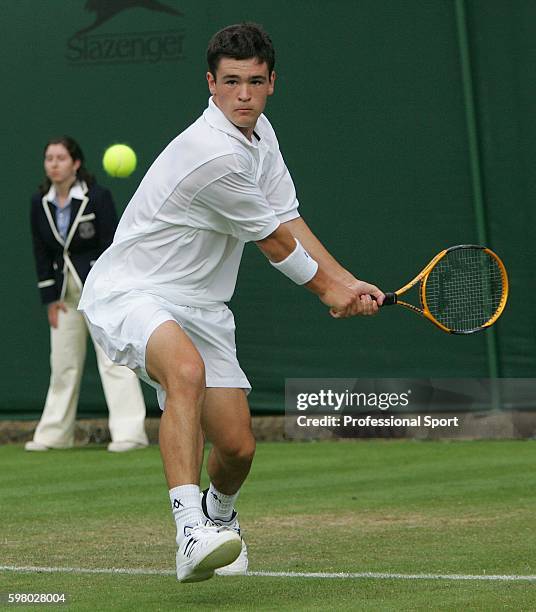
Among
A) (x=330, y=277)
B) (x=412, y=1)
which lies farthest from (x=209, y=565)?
(x=412, y=1)

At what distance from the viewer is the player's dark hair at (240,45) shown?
4762 mm

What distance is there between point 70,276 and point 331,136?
190cm

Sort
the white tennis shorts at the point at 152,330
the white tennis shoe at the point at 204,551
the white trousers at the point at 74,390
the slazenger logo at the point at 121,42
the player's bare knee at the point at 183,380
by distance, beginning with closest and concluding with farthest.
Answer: the white tennis shoe at the point at 204,551
the player's bare knee at the point at 183,380
the white tennis shorts at the point at 152,330
the white trousers at the point at 74,390
the slazenger logo at the point at 121,42

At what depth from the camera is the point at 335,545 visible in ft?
18.6

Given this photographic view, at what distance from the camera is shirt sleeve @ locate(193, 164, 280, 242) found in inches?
184

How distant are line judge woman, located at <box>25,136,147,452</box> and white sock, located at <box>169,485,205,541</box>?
15.8 ft

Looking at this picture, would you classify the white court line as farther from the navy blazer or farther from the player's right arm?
the navy blazer

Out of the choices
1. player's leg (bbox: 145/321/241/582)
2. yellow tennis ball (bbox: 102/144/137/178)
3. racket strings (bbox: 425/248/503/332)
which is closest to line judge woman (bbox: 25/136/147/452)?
yellow tennis ball (bbox: 102/144/137/178)

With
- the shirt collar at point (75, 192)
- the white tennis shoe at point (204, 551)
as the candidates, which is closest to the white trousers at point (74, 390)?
the shirt collar at point (75, 192)

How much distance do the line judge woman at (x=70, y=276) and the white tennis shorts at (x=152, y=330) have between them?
168 inches

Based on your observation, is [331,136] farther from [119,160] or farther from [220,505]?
[220,505]

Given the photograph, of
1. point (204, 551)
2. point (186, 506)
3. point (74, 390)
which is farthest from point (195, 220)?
point (74, 390)

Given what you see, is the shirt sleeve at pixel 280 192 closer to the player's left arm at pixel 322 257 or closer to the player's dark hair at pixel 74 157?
the player's left arm at pixel 322 257

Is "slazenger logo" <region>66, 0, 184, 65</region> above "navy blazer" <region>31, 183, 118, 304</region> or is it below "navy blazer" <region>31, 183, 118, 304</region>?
above
